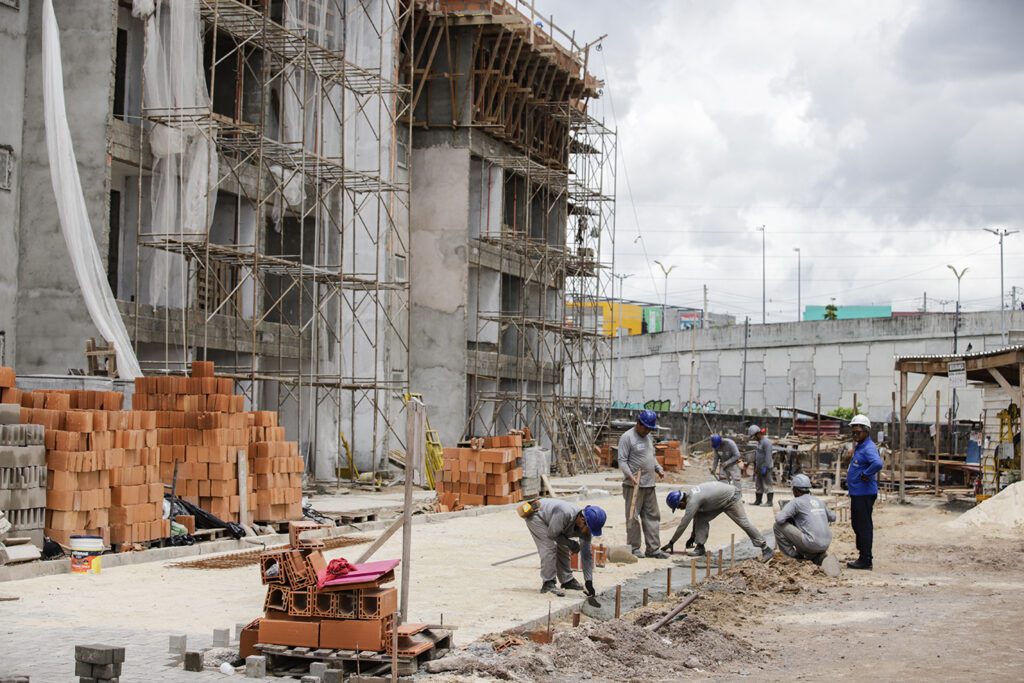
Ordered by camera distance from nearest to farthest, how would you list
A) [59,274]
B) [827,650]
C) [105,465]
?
[827,650]
[105,465]
[59,274]

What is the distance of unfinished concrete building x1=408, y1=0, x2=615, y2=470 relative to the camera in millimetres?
38219

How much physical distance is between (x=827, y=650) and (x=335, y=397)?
2150cm

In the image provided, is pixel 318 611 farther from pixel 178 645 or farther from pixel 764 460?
pixel 764 460

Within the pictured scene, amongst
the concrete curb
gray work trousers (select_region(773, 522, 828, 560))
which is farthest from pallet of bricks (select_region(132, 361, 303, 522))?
gray work trousers (select_region(773, 522, 828, 560))

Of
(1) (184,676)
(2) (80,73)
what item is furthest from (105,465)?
(2) (80,73)

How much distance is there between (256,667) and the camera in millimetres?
9281

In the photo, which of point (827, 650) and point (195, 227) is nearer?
point (827, 650)

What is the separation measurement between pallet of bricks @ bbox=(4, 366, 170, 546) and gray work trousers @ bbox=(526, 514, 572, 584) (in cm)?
588

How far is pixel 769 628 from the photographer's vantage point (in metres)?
12.7

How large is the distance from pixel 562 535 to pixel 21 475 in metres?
6.61

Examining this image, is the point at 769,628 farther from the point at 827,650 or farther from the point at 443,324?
the point at 443,324

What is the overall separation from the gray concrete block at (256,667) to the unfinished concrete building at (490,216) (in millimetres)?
28787

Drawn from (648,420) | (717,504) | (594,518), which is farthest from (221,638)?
(717,504)

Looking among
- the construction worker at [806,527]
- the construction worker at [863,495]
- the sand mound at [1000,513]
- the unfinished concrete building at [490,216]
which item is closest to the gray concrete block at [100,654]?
the construction worker at [806,527]
